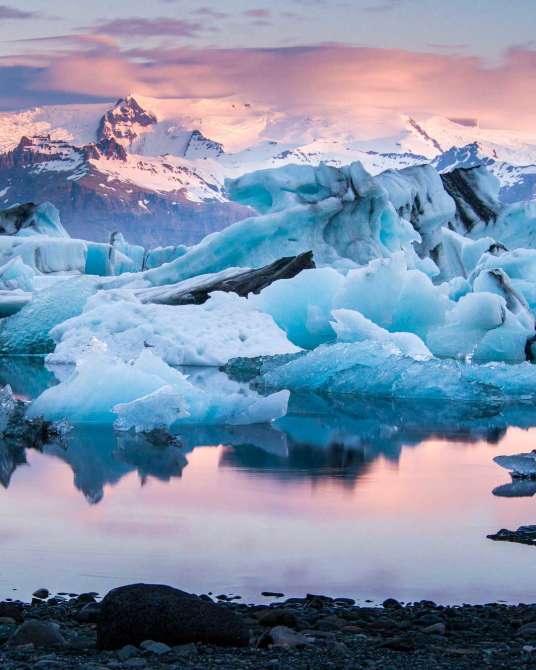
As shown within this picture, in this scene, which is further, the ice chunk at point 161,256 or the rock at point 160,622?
the ice chunk at point 161,256

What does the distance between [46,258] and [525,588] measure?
29.1 m

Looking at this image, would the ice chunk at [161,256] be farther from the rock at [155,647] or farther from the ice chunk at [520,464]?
the rock at [155,647]

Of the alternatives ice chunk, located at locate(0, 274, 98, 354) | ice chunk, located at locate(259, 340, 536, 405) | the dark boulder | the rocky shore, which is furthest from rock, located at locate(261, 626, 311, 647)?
ice chunk, located at locate(0, 274, 98, 354)

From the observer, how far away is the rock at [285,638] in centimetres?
397

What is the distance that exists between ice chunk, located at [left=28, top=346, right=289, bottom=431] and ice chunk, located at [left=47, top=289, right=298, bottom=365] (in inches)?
217

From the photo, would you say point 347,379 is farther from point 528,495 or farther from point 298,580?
point 298,580

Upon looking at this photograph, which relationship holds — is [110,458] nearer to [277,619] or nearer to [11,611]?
[11,611]

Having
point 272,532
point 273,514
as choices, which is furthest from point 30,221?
point 272,532

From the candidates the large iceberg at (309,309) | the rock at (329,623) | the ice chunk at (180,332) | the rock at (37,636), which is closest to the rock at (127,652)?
the rock at (37,636)

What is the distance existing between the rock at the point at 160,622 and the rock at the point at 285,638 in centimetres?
9

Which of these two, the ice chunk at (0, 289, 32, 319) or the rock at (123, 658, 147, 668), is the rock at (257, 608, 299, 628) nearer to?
the rock at (123, 658, 147, 668)

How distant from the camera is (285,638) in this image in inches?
157

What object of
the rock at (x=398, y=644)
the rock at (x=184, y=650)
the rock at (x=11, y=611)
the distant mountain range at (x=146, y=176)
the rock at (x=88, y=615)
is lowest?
the distant mountain range at (x=146, y=176)

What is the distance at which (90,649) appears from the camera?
392 cm
